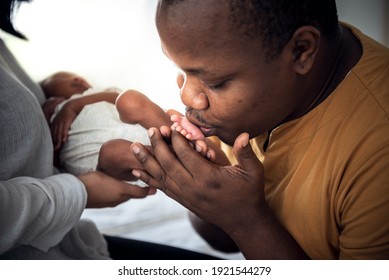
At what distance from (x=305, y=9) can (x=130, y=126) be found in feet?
1.10

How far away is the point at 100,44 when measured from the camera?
69 cm

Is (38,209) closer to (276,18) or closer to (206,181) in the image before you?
(206,181)

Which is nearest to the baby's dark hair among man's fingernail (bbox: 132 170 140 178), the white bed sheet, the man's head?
the man's head

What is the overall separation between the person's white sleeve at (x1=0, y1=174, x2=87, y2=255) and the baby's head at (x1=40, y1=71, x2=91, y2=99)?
0.19m

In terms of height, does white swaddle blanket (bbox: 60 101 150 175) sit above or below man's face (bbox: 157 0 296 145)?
below

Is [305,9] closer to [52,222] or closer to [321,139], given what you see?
[321,139]

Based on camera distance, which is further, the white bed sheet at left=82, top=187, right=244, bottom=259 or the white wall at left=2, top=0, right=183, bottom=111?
the white bed sheet at left=82, top=187, right=244, bottom=259

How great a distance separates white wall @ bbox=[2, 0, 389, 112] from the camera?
0.63m

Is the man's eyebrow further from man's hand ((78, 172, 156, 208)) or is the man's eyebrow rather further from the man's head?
man's hand ((78, 172, 156, 208))

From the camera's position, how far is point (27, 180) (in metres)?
0.57

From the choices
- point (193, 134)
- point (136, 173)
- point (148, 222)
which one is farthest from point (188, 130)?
point (148, 222)

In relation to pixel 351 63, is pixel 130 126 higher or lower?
lower

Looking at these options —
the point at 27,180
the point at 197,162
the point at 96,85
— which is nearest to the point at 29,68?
the point at 96,85

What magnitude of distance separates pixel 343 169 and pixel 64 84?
0.48 m
